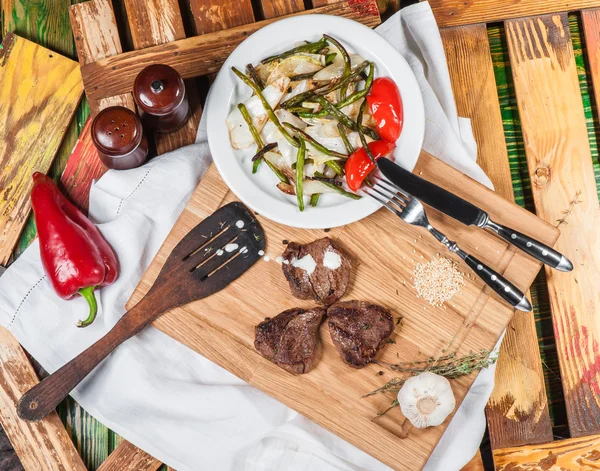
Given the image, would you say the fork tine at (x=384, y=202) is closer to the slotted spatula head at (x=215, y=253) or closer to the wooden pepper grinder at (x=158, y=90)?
the slotted spatula head at (x=215, y=253)

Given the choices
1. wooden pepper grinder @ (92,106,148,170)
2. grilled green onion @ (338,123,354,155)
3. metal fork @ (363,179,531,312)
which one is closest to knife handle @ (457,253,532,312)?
metal fork @ (363,179,531,312)

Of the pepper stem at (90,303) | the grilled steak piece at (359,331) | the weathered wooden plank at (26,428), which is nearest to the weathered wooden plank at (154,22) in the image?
the pepper stem at (90,303)

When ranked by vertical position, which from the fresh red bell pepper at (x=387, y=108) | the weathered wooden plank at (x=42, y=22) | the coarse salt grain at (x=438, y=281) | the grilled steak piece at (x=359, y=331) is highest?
the weathered wooden plank at (x=42, y=22)

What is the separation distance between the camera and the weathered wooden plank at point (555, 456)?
140 inches

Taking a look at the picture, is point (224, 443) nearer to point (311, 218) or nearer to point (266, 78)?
point (311, 218)

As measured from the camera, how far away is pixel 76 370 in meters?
3.31

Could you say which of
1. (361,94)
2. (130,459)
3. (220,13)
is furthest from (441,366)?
(220,13)

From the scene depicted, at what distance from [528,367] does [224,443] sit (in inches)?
70.8

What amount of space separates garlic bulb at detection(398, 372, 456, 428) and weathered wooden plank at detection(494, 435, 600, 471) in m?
0.75

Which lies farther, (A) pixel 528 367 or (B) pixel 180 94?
(A) pixel 528 367

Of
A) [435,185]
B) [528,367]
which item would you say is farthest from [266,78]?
[528,367]

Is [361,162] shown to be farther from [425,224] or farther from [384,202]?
[425,224]

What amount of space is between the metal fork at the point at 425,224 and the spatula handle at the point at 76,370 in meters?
1.35

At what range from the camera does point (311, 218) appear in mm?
3115
